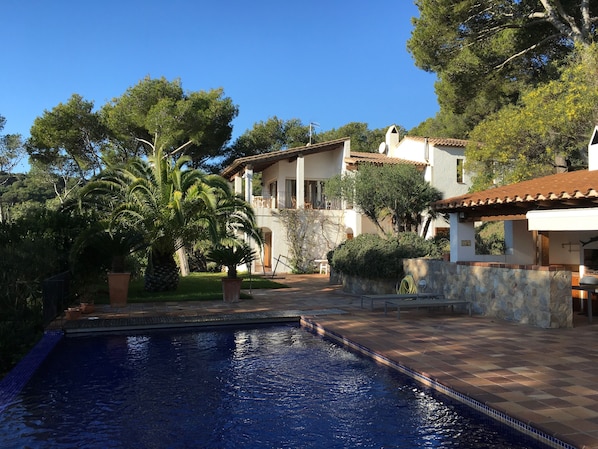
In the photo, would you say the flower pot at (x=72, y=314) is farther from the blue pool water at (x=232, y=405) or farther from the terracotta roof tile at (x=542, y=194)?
the terracotta roof tile at (x=542, y=194)

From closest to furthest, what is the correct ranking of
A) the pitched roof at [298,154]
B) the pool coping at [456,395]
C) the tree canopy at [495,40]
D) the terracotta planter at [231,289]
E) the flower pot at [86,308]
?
the pool coping at [456,395] → the flower pot at [86,308] → the terracotta planter at [231,289] → the tree canopy at [495,40] → the pitched roof at [298,154]

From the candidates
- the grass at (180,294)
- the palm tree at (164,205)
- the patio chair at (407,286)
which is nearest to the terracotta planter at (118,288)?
the grass at (180,294)

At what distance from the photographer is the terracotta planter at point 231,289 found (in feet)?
51.4

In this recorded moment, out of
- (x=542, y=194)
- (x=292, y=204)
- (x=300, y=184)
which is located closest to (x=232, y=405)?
(x=542, y=194)

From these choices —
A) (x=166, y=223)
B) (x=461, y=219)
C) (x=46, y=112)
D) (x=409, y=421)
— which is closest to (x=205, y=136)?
(x=46, y=112)

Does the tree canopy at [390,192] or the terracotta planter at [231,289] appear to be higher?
the tree canopy at [390,192]

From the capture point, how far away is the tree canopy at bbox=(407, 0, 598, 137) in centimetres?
2080

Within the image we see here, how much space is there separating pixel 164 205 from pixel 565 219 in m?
12.1

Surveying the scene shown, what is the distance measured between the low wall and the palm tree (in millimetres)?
7142

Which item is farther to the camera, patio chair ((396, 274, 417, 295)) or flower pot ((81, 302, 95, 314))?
patio chair ((396, 274, 417, 295))

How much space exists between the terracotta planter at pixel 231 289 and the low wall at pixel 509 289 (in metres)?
5.85

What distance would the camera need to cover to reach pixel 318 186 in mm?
33781

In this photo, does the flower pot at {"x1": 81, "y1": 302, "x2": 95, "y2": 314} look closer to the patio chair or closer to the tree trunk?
the tree trunk

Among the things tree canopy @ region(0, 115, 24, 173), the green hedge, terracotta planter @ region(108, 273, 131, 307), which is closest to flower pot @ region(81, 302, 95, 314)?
terracotta planter @ region(108, 273, 131, 307)
